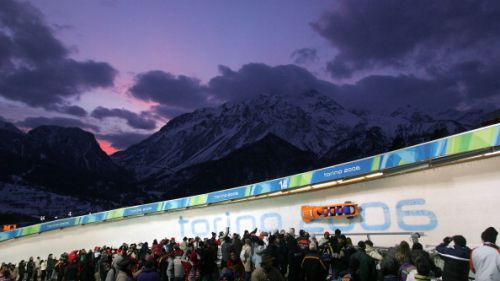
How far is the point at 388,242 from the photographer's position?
13320 mm

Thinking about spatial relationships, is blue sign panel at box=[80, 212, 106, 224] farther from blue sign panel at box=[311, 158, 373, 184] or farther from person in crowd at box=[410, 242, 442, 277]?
person in crowd at box=[410, 242, 442, 277]

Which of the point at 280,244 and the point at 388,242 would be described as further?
the point at 388,242

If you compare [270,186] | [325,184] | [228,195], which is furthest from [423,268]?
[228,195]

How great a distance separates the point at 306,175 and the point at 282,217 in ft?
A: 10.0

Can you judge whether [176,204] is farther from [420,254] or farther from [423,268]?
[423,268]

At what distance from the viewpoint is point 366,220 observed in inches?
563

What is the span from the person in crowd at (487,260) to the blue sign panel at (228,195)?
1428 centimetres

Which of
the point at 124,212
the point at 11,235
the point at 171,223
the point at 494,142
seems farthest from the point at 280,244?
the point at 11,235

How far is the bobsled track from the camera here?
1073 cm

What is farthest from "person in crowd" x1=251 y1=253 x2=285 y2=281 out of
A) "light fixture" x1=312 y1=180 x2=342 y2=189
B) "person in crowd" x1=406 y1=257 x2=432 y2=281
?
"light fixture" x1=312 y1=180 x2=342 y2=189

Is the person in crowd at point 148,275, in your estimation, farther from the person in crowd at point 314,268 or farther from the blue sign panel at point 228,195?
the blue sign panel at point 228,195

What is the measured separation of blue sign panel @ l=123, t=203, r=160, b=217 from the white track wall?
3074mm

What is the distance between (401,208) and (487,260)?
731 cm

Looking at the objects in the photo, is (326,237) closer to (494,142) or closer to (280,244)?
(280,244)
